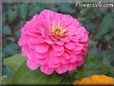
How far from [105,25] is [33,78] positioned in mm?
329

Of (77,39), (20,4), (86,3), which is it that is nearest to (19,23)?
(20,4)

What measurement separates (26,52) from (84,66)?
123 millimetres

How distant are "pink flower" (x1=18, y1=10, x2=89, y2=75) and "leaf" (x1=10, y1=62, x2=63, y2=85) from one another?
1 centimetres

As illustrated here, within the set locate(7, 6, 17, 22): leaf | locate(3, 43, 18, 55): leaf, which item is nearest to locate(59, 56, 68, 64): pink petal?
locate(3, 43, 18, 55): leaf

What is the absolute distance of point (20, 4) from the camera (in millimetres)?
944

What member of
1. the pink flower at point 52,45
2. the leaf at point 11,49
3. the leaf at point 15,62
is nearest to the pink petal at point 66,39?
the pink flower at point 52,45

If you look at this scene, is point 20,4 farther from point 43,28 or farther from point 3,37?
point 43,28

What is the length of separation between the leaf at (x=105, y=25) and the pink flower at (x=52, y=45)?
249 mm

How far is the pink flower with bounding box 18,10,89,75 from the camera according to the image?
67cm

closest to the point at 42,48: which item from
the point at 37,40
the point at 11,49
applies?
the point at 37,40

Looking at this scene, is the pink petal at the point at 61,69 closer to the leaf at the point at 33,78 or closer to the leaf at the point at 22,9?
the leaf at the point at 33,78

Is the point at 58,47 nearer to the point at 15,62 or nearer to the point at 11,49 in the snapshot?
the point at 15,62

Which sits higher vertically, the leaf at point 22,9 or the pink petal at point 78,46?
the leaf at point 22,9

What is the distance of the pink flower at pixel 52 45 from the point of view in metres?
0.67
